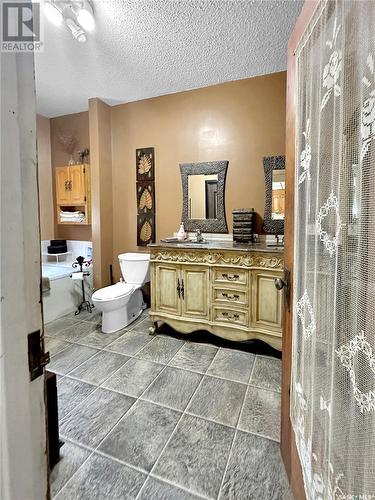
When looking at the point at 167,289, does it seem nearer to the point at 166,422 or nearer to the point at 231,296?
the point at 231,296

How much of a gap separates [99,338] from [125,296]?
500mm

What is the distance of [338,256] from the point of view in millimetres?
667

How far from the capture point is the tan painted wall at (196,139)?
267cm

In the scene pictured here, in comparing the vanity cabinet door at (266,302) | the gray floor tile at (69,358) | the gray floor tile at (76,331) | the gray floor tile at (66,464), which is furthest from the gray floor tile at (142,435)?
the gray floor tile at (76,331)

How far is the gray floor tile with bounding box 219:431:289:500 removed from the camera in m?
1.15

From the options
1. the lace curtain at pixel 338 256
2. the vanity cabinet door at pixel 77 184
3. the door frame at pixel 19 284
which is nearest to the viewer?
the door frame at pixel 19 284

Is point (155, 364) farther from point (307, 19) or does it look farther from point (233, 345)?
point (307, 19)

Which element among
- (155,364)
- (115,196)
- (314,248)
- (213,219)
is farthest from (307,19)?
(115,196)

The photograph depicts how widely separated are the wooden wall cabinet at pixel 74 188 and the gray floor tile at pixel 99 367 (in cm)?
199

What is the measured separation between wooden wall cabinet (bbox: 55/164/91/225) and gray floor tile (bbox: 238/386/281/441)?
9.73ft

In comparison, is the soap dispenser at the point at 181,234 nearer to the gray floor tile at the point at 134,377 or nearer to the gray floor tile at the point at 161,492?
the gray floor tile at the point at 134,377

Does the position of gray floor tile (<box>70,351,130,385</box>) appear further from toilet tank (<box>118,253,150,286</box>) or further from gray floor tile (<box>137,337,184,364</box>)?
toilet tank (<box>118,253,150,286</box>)

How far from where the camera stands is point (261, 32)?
2.06m

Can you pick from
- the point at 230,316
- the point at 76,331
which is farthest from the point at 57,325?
the point at 230,316
